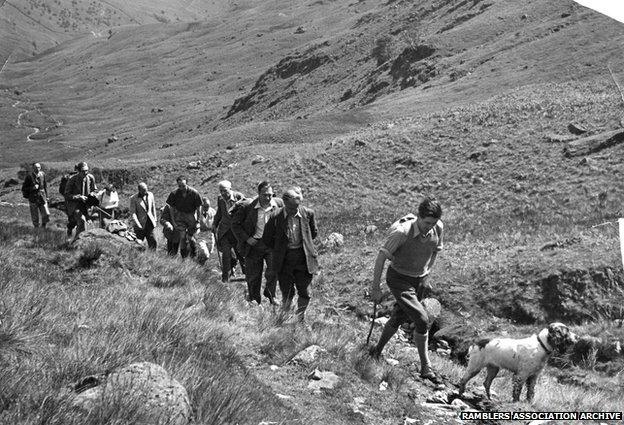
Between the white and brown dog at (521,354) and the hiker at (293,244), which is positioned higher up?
the hiker at (293,244)

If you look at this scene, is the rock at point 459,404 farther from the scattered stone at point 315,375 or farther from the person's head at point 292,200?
the person's head at point 292,200

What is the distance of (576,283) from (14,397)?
11321 mm

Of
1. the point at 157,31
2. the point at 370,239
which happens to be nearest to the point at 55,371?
the point at 370,239

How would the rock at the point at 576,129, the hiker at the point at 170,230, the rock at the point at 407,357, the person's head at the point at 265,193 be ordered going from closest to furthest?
the rock at the point at 407,357
the person's head at the point at 265,193
the hiker at the point at 170,230
the rock at the point at 576,129

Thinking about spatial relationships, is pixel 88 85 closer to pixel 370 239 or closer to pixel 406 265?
pixel 370 239

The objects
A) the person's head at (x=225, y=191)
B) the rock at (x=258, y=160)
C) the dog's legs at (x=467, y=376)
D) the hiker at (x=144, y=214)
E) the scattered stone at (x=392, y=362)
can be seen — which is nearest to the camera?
the dog's legs at (x=467, y=376)

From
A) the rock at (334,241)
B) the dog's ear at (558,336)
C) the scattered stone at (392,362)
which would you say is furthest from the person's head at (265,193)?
the rock at (334,241)

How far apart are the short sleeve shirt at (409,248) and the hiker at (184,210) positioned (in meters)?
5.86

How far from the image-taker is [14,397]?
10.8ft

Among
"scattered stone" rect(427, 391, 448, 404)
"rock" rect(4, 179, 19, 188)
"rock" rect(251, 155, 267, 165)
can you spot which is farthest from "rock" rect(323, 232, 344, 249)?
"rock" rect(4, 179, 19, 188)

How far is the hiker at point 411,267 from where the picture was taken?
707 centimetres

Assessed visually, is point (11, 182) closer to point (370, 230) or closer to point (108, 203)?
point (108, 203)

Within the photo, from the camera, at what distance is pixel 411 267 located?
7.22 metres

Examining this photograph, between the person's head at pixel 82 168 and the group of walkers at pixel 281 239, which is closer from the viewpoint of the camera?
the group of walkers at pixel 281 239
